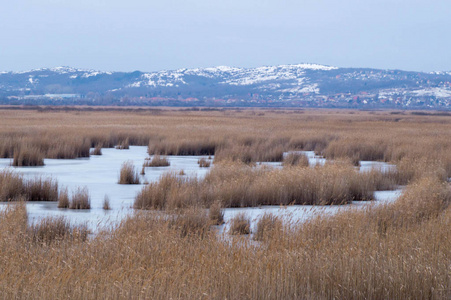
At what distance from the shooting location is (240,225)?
1020cm

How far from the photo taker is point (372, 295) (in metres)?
6.30

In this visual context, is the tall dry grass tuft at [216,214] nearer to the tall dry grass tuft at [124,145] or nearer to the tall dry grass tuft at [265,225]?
the tall dry grass tuft at [265,225]

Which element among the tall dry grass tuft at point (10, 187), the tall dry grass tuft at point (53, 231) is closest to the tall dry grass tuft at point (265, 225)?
the tall dry grass tuft at point (53, 231)

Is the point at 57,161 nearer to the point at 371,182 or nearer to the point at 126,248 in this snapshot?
the point at 371,182

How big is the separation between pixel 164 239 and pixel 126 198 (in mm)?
6555

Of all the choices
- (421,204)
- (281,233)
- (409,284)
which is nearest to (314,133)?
(421,204)

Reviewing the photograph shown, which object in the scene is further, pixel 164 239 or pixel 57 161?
pixel 57 161

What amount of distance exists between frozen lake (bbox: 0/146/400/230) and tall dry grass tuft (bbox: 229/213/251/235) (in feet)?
0.79

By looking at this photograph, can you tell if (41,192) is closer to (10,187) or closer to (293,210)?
(10,187)

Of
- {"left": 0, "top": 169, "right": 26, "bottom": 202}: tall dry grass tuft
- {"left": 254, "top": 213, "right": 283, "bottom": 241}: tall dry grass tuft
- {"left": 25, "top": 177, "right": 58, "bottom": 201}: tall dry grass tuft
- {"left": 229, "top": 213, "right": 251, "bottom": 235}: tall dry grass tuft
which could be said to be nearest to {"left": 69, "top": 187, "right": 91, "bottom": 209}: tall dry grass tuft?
{"left": 25, "top": 177, "right": 58, "bottom": 201}: tall dry grass tuft

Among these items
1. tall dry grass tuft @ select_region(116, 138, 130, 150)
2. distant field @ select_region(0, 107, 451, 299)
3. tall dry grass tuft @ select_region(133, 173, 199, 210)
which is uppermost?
distant field @ select_region(0, 107, 451, 299)

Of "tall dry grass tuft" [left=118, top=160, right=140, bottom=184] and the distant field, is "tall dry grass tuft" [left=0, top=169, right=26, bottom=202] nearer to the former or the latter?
the distant field

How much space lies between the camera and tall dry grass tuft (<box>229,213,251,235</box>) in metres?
9.91

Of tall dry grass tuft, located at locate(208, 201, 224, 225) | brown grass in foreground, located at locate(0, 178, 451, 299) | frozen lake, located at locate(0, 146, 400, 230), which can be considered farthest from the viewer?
frozen lake, located at locate(0, 146, 400, 230)
